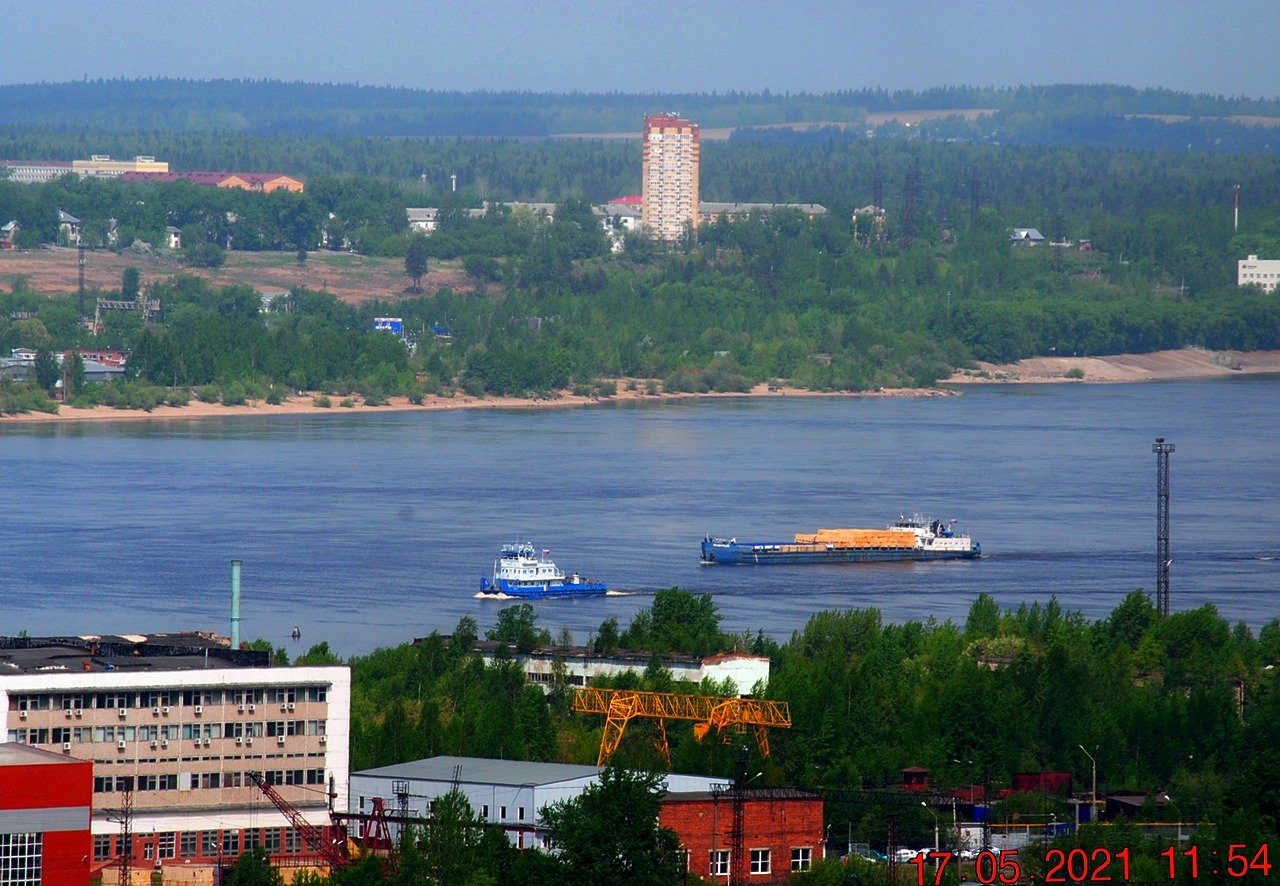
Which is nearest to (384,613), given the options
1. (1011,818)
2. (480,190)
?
(1011,818)

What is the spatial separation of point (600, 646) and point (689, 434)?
1049 inches

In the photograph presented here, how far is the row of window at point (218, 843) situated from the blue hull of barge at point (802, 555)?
1464 cm

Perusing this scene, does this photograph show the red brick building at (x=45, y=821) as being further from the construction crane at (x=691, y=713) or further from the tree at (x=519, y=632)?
the tree at (x=519, y=632)

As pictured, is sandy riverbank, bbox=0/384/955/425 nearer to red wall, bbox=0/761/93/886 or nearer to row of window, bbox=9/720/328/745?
row of window, bbox=9/720/328/745

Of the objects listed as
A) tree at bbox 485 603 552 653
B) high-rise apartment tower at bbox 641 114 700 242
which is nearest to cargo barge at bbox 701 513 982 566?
tree at bbox 485 603 552 653

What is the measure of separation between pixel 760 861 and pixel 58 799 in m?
3.94

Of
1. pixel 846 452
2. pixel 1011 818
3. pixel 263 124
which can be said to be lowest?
pixel 1011 818

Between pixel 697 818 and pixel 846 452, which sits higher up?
pixel 846 452

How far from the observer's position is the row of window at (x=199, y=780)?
16062mm

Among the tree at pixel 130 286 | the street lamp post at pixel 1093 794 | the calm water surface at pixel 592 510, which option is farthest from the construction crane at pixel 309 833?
the tree at pixel 130 286

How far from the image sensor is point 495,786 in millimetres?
16000

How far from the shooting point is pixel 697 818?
51.5ft

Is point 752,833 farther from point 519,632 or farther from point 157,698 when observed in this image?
point 519,632

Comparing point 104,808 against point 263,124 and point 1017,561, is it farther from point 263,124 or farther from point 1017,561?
point 263,124
